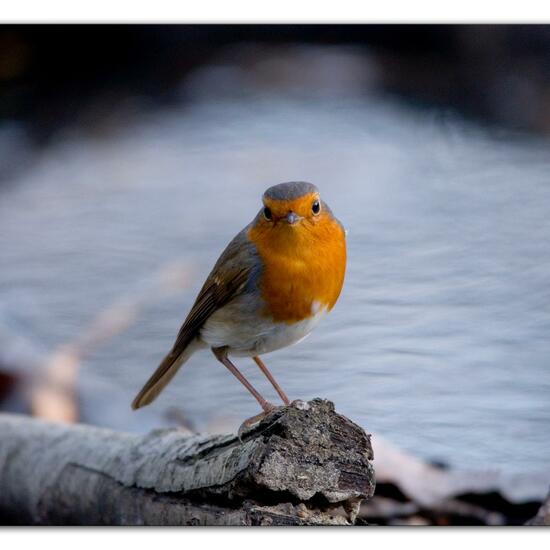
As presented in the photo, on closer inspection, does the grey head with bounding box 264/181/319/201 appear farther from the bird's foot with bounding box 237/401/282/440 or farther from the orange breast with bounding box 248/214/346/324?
the bird's foot with bounding box 237/401/282/440

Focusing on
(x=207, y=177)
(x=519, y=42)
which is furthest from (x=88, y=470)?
(x=519, y=42)

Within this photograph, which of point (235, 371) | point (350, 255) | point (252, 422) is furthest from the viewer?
point (350, 255)

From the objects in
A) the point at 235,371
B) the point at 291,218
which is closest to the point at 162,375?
the point at 235,371

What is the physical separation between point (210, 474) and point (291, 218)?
50 centimetres

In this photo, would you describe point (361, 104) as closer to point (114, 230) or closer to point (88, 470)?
point (114, 230)

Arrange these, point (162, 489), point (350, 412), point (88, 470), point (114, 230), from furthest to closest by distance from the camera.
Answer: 1. point (114, 230)
2. point (350, 412)
3. point (88, 470)
4. point (162, 489)

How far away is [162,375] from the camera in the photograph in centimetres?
201

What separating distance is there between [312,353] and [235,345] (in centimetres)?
41

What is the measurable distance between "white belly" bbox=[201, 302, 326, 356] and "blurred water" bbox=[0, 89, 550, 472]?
355 millimetres

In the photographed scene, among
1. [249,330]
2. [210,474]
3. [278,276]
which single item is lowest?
[210,474]

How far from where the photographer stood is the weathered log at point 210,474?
4.93ft

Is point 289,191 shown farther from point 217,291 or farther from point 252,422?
point 252,422

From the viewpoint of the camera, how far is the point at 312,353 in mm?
2217

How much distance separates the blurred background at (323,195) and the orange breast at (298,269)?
0.44 meters
